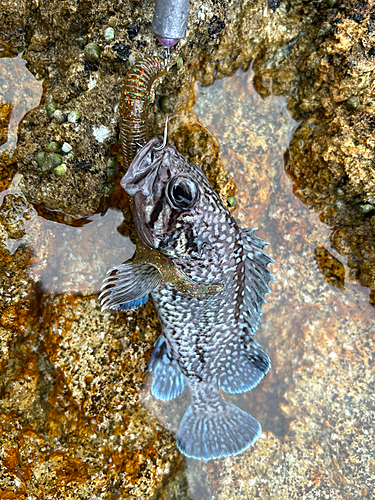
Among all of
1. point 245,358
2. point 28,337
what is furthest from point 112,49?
point 245,358

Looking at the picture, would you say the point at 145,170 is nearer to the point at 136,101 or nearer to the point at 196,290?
the point at 136,101

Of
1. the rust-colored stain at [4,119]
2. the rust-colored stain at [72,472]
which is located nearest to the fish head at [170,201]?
the rust-colored stain at [4,119]

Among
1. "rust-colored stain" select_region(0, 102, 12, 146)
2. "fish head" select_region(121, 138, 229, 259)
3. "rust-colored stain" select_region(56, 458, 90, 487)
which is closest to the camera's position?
"fish head" select_region(121, 138, 229, 259)

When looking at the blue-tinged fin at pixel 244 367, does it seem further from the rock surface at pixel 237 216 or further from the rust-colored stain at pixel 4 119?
the rust-colored stain at pixel 4 119

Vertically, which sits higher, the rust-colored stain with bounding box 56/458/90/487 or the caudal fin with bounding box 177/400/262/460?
the caudal fin with bounding box 177/400/262/460

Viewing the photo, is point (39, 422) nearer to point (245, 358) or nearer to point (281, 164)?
point (245, 358)

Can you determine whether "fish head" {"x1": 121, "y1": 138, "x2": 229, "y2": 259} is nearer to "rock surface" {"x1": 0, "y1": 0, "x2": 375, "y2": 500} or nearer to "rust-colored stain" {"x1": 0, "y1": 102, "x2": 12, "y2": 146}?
"rock surface" {"x1": 0, "y1": 0, "x2": 375, "y2": 500}

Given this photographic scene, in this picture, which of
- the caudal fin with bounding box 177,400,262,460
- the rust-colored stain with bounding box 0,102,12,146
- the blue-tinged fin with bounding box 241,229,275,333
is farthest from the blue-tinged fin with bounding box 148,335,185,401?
the rust-colored stain with bounding box 0,102,12,146
